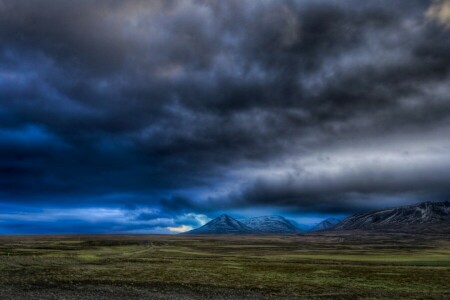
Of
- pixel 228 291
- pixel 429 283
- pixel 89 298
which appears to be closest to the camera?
pixel 89 298

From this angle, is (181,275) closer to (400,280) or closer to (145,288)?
(145,288)

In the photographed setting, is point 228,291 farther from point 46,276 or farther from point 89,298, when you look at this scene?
point 46,276

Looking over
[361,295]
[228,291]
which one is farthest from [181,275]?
[361,295]

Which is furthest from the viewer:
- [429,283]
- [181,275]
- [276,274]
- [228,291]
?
[276,274]

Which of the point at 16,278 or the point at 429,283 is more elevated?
the point at 16,278

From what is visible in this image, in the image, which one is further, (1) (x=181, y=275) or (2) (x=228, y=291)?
(1) (x=181, y=275)

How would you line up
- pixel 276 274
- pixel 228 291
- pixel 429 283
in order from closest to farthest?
pixel 228 291 < pixel 429 283 < pixel 276 274

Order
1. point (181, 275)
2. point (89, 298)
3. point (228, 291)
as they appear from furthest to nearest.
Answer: point (181, 275) → point (228, 291) → point (89, 298)

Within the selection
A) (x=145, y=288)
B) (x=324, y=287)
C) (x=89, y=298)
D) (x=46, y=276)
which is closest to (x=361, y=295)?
(x=324, y=287)

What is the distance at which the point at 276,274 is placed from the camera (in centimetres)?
6306

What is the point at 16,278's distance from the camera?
166 feet

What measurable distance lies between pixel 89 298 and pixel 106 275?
705 inches

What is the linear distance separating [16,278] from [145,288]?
18.4 m

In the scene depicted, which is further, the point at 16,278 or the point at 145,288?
the point at 16,278
